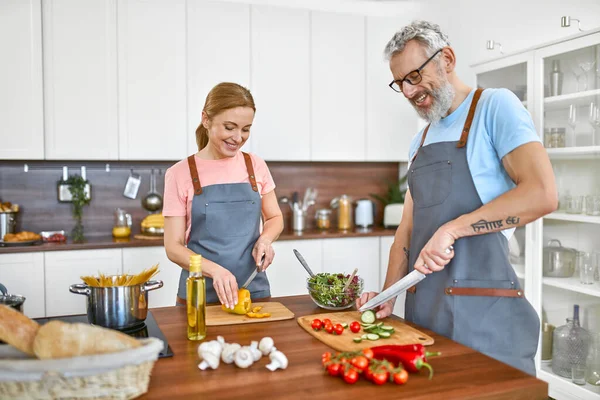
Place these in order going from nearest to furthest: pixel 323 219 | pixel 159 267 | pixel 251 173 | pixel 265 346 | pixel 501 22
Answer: pixel 265 346 < pixel 251 173 < pixel 159 267 < pixel 501 22 < pixel 323 219

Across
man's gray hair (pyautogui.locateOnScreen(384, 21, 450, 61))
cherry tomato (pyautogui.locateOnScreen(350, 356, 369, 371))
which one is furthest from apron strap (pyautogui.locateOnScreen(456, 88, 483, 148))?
cherry tomato (pyautogui.locateOnScreen(350, 356, 369, 371))

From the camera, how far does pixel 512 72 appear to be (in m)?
3.60

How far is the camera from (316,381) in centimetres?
124

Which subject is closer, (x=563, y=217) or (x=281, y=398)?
(x=281, y=398)

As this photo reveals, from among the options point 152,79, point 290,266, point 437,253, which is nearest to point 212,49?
point 152,79

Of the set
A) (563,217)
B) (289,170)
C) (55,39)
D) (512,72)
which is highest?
(55,39)

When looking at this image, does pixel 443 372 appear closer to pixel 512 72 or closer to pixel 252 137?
pixel 512 72

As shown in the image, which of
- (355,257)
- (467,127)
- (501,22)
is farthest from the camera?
(355,257)

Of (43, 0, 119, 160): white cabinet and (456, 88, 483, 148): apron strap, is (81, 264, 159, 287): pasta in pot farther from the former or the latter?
(43, 0, 119, 160): white cabinet

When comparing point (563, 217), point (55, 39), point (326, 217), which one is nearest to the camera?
point (563, 217)

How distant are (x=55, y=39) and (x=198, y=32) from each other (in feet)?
3.31

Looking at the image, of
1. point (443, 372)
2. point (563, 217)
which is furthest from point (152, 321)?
point (563, 217)

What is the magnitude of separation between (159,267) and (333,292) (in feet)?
7.50

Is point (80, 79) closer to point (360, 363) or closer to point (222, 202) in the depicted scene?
point (222, 202)
